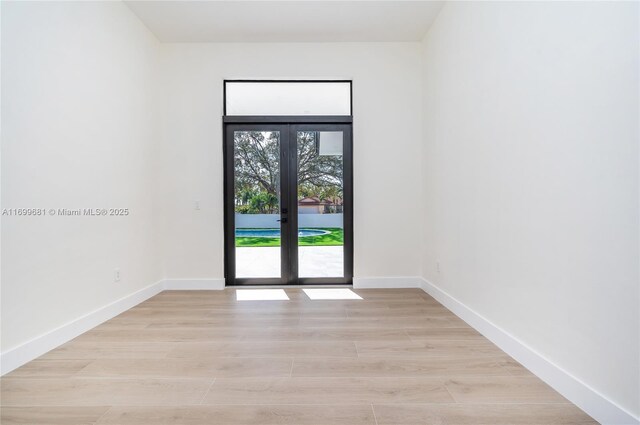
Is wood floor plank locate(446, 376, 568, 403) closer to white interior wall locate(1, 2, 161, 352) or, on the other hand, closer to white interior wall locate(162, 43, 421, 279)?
white interior wall locate(162, 43, 421, 279)

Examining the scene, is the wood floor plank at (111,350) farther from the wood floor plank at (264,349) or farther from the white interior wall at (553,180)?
the white interior wall at (553,180)

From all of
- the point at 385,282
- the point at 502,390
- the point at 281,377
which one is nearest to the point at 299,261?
the point at 385,282

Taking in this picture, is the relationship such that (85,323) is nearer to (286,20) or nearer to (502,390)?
(502,390)

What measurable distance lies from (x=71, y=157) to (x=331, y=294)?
9.43 ft

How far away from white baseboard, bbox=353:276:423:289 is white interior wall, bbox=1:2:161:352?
2.57 m

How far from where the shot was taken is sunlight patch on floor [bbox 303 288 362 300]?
3.72 metres

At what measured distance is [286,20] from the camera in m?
3.68

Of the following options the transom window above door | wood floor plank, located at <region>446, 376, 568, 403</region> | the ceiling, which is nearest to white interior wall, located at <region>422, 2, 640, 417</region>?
wood floor plank, located at <region>446, 376, 568, 403</region>

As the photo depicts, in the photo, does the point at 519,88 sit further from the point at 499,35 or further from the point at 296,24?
the point at 296,24

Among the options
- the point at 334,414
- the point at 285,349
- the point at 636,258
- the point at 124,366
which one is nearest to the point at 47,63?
the point at 124,366

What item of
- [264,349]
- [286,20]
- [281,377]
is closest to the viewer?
[281,377]

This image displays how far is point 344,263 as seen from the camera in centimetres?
434

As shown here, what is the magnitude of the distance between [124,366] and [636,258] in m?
2.86

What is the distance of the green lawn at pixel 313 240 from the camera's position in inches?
170
